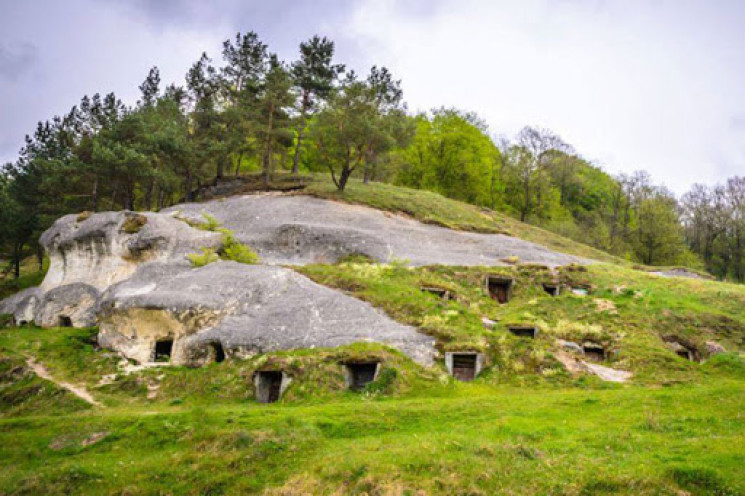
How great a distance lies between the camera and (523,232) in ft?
193

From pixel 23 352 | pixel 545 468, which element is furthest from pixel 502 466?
pixel 23 352

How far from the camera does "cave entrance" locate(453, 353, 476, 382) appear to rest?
2433cm

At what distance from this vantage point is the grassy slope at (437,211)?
53312 mm

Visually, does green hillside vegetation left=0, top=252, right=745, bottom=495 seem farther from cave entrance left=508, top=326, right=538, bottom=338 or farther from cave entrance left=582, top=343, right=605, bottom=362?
cave entrance left=508, top=326, right=538, bottom=338

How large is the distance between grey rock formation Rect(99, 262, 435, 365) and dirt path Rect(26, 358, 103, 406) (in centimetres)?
324

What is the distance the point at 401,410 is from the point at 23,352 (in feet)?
71.1

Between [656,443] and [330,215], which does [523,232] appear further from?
[656,443]

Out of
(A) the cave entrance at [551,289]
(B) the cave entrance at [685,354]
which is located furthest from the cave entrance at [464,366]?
(A) the cave entrance at [551,289]

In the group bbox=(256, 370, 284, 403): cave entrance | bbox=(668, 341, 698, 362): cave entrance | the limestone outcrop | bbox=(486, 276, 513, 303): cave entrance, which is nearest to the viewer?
bbox=(256, 370, 284, 403): cave entrance

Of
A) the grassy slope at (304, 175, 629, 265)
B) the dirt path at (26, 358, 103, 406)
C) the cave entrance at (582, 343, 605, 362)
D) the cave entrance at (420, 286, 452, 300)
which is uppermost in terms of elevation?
the grassy slope at (304, 175, 629, 265)

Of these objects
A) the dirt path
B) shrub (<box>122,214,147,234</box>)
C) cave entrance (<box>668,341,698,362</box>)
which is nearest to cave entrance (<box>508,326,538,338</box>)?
cave entrance (<box>668,341,698,362</box>)

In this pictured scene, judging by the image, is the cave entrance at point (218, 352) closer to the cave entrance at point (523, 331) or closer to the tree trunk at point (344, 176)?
the cave entrance at point (523, 331)

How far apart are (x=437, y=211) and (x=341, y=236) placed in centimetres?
1755

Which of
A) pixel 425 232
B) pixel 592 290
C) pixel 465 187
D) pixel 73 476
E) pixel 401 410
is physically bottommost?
pixel 73 476
